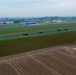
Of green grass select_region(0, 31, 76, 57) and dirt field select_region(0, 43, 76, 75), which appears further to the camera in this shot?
green grass select_region(0, 31, 76, 57)

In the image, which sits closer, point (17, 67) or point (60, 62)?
point (17, 67)

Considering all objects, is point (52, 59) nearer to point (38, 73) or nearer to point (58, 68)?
point (58, 68)

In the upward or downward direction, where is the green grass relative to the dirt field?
upward

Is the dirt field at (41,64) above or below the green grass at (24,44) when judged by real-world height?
below

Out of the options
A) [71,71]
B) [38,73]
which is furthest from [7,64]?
[71,71]

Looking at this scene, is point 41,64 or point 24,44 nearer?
point 41,64

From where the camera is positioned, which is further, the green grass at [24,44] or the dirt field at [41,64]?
the green grass at [24,44]

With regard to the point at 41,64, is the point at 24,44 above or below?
above

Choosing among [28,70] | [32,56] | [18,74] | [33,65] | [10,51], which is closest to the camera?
[18,74]
